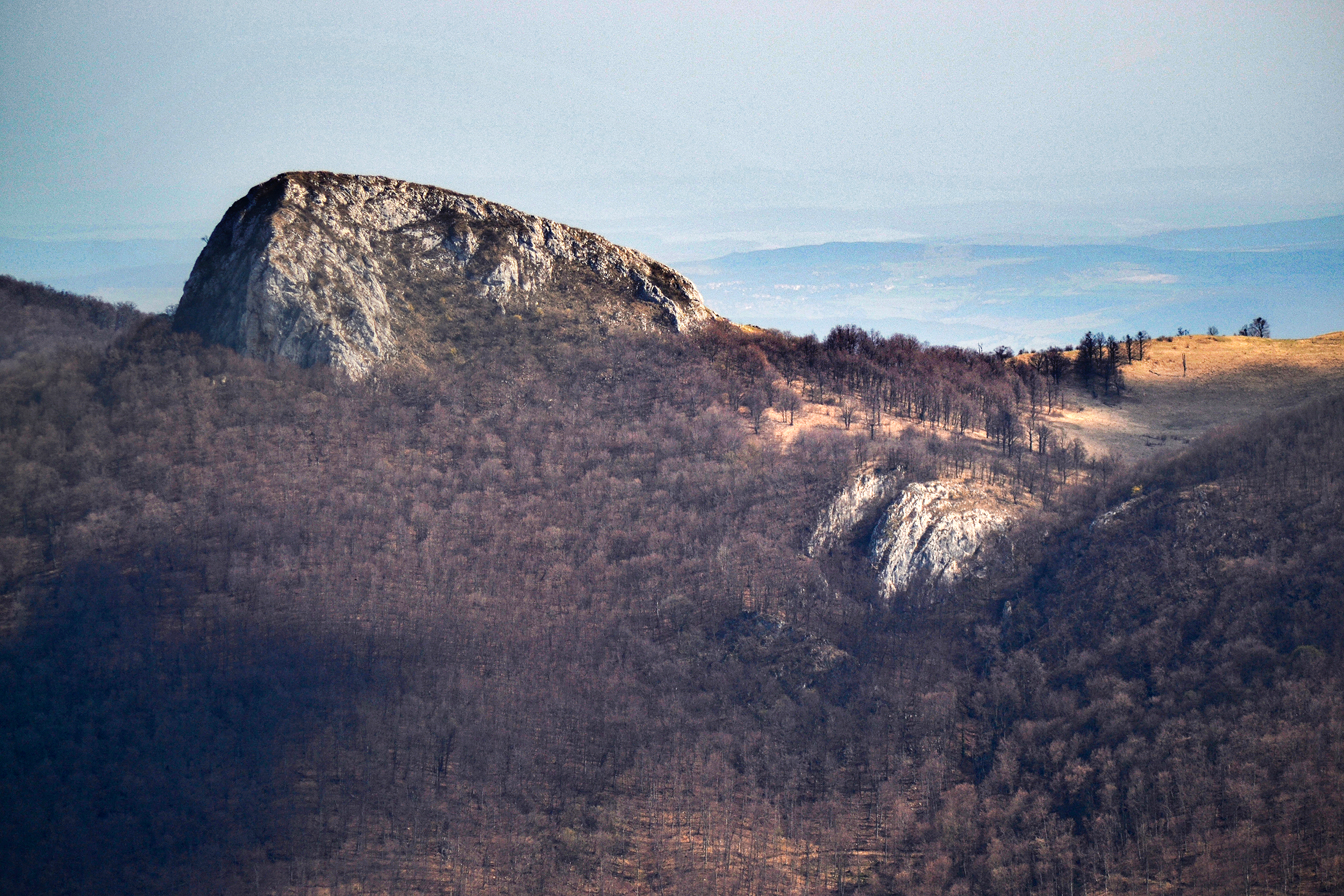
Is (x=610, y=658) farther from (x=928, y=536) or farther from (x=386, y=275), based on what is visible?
(x=386, y=275)

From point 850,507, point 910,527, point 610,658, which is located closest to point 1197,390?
point 910,527

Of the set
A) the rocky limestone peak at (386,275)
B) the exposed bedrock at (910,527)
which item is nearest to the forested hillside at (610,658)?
the exposed bedrock at (910,527)

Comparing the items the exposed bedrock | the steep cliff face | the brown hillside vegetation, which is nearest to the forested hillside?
A: the exposed bedrock

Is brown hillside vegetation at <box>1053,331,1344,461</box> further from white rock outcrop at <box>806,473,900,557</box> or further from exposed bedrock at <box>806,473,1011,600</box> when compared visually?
white rock outcrop at <box>806,473,900,557</box>

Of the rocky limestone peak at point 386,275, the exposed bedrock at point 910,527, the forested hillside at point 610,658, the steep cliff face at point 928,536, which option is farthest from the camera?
the rocky limestone peak at point 386,275

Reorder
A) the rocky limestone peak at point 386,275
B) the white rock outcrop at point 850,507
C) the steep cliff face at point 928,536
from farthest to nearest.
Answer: the rocky limestone peak at point 386,275
the white rock outcrop at point 850,507
the steep cliff face at point 928,536

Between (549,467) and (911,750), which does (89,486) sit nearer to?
(549,467)

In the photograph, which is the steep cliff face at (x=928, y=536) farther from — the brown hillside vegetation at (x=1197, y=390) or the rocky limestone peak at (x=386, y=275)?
the rocky limestone peak at (x=386, y=275)
